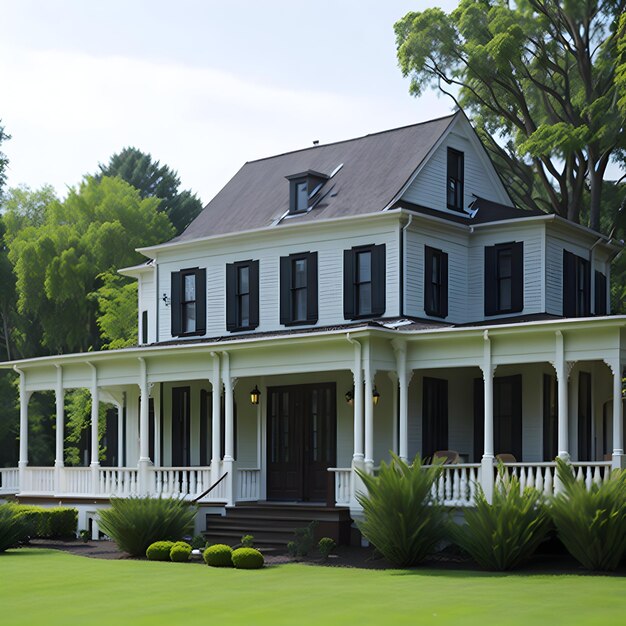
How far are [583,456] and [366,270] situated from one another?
6.58 meters

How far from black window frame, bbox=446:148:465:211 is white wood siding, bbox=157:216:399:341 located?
2.98 meters

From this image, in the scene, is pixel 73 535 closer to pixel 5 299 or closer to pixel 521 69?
pixel 521 69

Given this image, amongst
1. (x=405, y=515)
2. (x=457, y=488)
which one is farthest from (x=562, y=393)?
(x=405, y=515)

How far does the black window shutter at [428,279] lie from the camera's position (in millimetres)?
28094

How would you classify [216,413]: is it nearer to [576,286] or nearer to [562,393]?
[562,393]

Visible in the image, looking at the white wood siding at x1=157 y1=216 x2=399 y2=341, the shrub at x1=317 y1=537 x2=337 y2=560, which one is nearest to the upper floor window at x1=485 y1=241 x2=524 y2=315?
the white wood siding at x1=157 y1=216 x2=399 y2=341

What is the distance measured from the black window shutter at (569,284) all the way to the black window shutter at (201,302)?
30.4 ft

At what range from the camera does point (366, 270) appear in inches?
1110

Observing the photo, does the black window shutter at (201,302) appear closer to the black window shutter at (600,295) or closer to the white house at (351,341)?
the white house at (351,341)

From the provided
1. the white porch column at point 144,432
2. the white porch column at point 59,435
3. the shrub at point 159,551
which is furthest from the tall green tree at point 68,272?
the shrub at point 159,551

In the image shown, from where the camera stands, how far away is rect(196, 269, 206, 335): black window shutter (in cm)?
3131

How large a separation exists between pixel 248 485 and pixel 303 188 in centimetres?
790

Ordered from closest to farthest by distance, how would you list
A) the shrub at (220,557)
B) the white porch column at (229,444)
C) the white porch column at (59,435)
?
the shrub at (220,557), the white porch column at (229,444), the white porch column at (59,435)

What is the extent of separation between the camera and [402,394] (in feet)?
80.8
